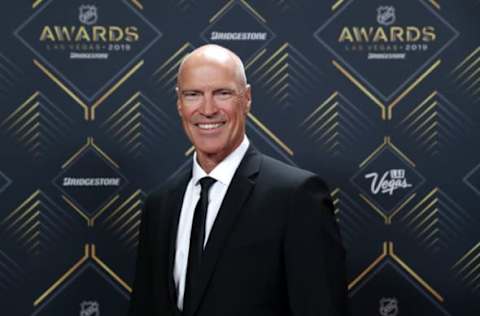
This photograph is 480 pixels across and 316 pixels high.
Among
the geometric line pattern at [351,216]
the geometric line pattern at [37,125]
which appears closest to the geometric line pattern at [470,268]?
the geometric line pattern at [351,216]

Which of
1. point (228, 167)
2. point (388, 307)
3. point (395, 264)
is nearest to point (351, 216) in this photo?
point (395, 264)

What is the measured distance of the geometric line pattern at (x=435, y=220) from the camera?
226 cm

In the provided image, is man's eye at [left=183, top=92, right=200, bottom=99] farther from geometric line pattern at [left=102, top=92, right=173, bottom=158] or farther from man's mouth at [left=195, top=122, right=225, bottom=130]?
geometric line pattern at [left=102, top=92, right=173, bottom=158]

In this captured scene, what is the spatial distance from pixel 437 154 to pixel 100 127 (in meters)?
1.16

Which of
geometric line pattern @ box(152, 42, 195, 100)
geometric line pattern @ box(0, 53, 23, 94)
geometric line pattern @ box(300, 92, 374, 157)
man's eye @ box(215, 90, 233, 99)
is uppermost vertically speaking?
geometric line pattern @ box(0, 53, 23, 94)

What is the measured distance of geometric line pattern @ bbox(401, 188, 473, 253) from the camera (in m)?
2.26

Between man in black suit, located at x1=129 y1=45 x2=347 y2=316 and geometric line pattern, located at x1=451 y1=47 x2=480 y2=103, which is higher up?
man in black suit, located at x1=129 y1=45 x2=347 y2=316

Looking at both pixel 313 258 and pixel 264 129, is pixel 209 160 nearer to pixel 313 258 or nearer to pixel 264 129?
pixel 313 258

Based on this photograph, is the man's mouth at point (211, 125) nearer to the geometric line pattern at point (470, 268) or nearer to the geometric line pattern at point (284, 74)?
the geometric line pattern at point (284, 74)

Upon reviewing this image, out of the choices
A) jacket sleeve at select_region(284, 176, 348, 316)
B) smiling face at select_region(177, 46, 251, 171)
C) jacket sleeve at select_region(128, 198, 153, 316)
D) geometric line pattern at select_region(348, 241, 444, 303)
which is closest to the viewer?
jacket sleeve at select_region(284, 176, 348, 316)

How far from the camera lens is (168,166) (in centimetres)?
229

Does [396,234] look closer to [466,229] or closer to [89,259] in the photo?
[466,229]

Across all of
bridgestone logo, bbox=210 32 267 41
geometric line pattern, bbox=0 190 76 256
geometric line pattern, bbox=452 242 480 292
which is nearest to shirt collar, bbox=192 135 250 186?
bridgestone logo, bbox=210 32 267 41

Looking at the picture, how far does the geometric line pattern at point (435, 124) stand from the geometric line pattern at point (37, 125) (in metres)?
1.17
